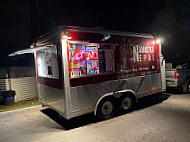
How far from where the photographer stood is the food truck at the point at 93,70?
4434 millimetres

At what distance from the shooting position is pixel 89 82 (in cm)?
479

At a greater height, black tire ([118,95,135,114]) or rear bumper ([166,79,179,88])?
rear bumper ([166,79,179,88])

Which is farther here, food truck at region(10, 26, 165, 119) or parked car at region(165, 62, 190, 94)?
parked car at region(165, 62, 190, 94)

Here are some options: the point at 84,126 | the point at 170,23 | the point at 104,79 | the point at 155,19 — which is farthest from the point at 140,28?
the point at 84,126

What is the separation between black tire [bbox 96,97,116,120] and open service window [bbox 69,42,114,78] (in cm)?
100

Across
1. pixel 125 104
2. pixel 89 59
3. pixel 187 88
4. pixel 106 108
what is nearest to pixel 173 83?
pixel 187 88

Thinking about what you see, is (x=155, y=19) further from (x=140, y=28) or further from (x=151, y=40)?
(x=151, y=40)

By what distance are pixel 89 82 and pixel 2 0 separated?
32.7ft

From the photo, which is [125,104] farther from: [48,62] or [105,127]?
[48,62]

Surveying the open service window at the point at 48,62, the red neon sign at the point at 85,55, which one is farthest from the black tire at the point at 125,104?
the open service window at the point at 48,62

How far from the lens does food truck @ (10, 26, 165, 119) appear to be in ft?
14.5

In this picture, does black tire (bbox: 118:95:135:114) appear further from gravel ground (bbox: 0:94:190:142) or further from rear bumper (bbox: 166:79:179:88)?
rear bumper (bbox: 166:79:179:88)

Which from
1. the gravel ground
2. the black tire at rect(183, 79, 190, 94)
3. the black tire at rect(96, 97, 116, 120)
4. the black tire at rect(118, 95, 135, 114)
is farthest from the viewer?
the black tire at rect(183, 79, 190, 94)

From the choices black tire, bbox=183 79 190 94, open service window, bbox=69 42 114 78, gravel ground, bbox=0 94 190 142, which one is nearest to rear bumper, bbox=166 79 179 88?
black tire, bbox=183 79 190 94
